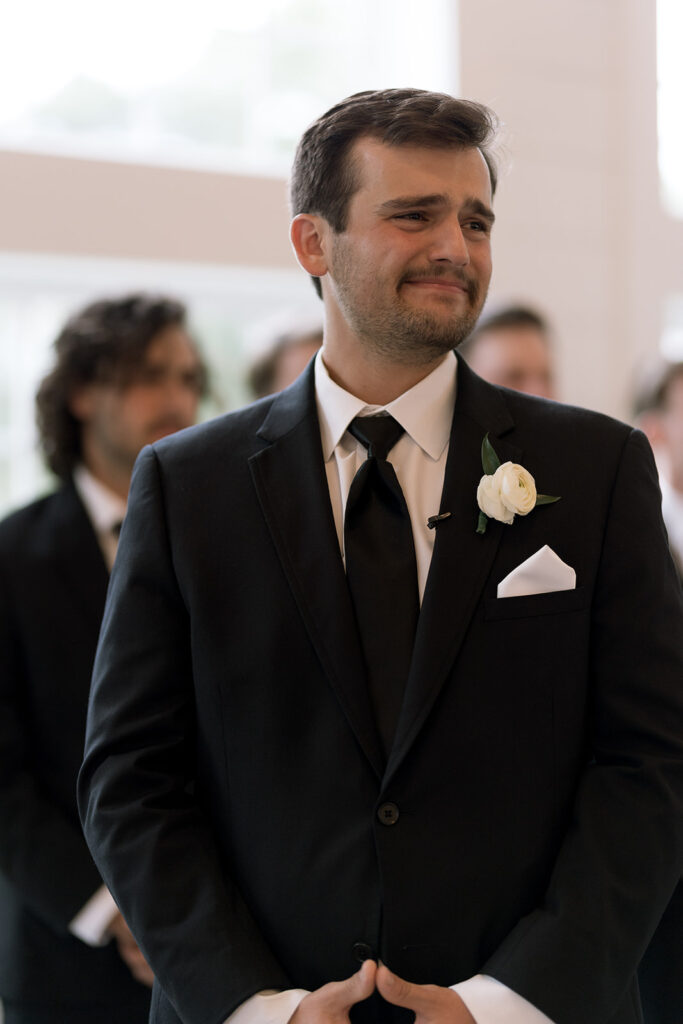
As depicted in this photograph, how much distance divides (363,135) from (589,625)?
73 centimetres

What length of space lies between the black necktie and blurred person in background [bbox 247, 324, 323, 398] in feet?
4.98

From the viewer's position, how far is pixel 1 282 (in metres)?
3.88

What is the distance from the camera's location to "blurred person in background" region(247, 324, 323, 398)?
3.03 m

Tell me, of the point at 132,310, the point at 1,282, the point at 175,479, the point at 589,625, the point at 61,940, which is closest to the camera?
the point at 589,625

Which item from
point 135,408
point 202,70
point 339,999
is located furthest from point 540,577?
point 202,70

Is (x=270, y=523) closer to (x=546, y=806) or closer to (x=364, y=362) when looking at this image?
(x=364, y=362)

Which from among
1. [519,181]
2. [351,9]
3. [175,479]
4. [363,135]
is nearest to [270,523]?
[175,479]

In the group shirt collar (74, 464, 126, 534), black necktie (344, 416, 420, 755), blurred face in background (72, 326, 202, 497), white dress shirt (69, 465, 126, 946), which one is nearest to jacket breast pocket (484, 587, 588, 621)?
black necktie (344, 416, 420, 755)

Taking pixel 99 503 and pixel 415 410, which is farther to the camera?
pixel 99 503

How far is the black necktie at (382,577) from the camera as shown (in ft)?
4.70

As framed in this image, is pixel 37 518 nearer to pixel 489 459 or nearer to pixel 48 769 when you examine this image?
pixel 48 769

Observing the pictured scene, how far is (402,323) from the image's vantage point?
149 centimetres

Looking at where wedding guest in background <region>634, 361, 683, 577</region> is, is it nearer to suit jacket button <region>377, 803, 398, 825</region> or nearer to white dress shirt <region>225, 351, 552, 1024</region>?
white dress shirt <region>225, 351, 552, 1024</region>

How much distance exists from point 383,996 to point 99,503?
1.24 m
